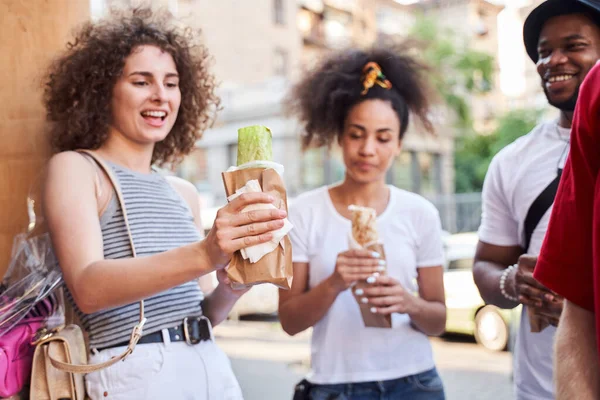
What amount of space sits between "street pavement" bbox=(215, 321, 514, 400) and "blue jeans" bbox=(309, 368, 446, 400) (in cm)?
498

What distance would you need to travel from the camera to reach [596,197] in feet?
4.45

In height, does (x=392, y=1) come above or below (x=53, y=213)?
above

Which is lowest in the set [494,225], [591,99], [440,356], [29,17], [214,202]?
[440,356]

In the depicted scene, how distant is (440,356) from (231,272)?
26.3ft

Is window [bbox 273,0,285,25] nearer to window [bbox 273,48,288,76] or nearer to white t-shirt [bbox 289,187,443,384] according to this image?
window [bbox 273,48,288,76]

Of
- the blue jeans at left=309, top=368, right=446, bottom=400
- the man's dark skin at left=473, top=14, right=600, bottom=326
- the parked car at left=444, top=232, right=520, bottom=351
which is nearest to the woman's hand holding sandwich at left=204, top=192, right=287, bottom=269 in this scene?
the man's dark skin at left=473, top=14, right=600, bottom=326

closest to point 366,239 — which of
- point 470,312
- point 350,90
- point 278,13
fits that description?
point 350,90

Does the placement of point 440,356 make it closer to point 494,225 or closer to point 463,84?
point 494,225

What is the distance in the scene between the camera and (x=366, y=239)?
271cm

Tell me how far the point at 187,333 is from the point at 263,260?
1.76 feet

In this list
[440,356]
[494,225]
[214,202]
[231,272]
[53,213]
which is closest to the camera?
[231,272]

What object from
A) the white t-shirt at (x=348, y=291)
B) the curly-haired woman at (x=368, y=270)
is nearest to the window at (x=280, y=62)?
the curly-haired woman at (x=368, y=270)

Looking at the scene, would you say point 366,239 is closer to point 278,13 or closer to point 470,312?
point 470,312

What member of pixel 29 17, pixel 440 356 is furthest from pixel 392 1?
pixel 29 17
